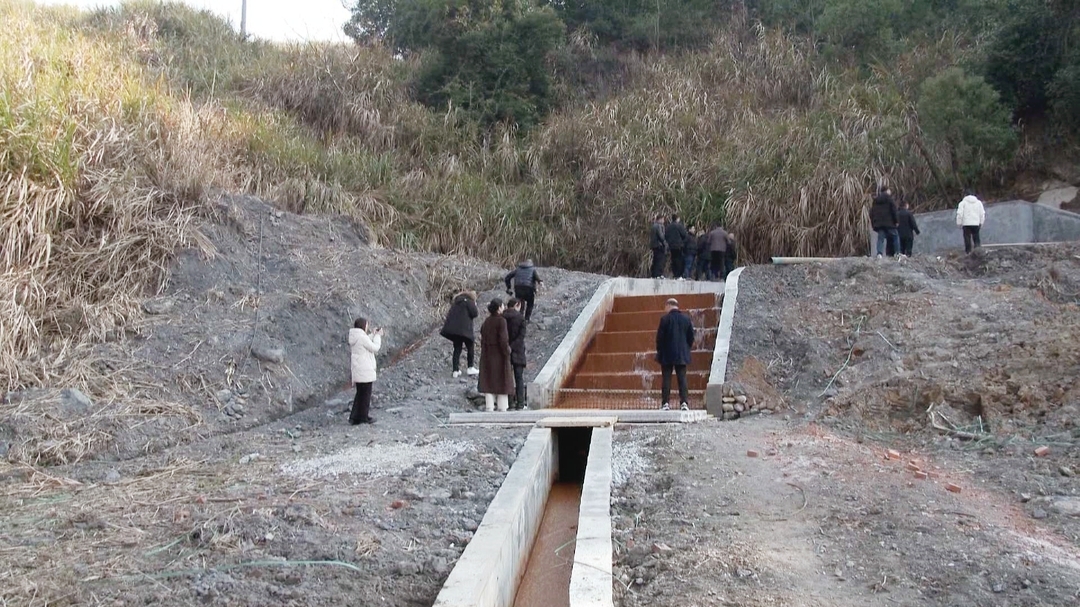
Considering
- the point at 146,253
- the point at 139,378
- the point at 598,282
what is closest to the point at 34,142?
the point at 146,253

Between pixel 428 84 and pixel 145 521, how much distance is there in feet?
63.3

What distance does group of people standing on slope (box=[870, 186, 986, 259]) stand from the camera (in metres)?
14.3

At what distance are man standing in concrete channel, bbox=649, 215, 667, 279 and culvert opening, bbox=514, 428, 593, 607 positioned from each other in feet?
22.2

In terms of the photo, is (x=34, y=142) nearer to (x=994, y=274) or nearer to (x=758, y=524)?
(x=758, y=524)

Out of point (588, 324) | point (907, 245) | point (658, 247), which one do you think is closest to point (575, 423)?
point (588, 324)

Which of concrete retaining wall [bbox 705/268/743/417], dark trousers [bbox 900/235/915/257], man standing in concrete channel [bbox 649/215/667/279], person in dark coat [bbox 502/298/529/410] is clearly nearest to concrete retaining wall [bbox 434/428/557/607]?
person in dark coat [bbox 502/298/529/410]

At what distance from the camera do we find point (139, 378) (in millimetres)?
10156

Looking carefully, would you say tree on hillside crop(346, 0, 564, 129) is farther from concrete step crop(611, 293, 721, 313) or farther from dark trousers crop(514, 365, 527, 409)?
dark trousers crop(514, 365, 527, 409)

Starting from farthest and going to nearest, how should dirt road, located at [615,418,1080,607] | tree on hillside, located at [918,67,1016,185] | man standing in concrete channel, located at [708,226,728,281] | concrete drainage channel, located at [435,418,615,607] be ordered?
tree on hillside, located at [918,67,1016,185]
man standing in concrete channel, located at [708,226,728,281]
concrete drainage channel, located at [435,418,615,607]
dirt road, located at [615,418,1080,607]

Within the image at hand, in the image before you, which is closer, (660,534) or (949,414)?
(660,534)

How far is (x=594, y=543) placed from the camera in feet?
18.5

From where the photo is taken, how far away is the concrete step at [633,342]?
13.6 metres

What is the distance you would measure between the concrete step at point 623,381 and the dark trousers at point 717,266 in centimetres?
423

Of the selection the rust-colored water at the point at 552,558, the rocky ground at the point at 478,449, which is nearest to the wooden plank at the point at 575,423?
the rocky ground at the point at 478,449
